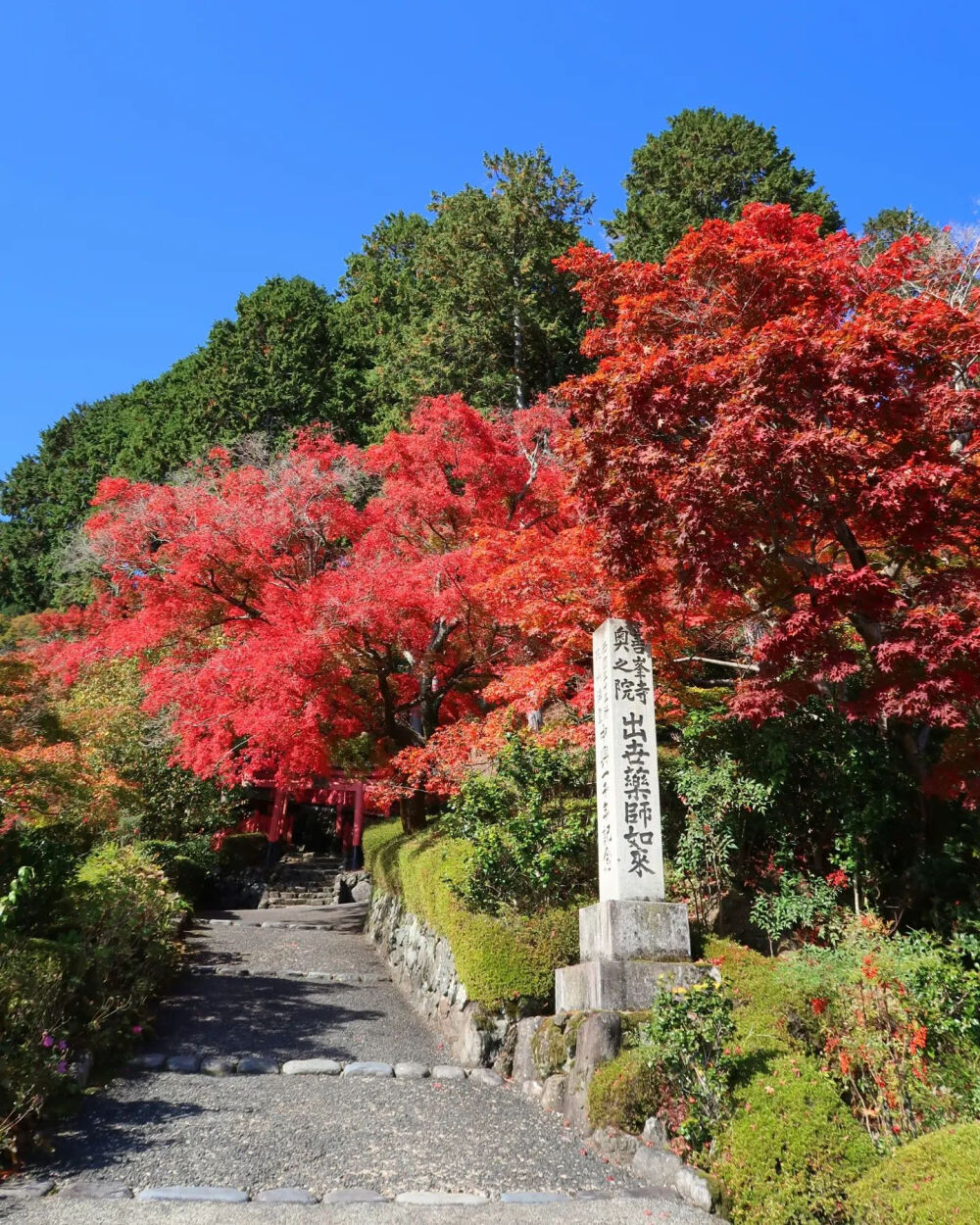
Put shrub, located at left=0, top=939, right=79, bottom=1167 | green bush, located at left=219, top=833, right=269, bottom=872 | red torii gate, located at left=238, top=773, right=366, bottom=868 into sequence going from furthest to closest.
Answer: red torii gate, located at left=238, top=773, right=366, bottom=868 < green bush, located at left=219, top=833, right=269, bottom=872 < shrub, located at left=0, top=939, right=79, bottom=1167

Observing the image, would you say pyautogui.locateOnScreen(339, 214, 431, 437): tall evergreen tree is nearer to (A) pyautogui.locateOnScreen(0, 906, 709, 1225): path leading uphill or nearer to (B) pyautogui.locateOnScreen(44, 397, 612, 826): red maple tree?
(B) pyautogui.locateOnScreen(44, 397, 612, 826): red maple tree

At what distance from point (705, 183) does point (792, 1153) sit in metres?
22.2

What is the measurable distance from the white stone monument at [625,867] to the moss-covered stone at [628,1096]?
600mm

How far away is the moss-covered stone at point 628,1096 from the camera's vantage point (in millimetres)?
5055

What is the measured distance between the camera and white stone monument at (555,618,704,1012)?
6.11 m

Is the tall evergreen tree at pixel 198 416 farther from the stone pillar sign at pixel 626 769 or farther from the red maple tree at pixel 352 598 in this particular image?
the stone pillar sign at pixel 626 769

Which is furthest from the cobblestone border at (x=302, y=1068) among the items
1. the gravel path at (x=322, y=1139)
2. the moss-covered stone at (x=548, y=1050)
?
the moss-covered stone at (x=548, y=1050)

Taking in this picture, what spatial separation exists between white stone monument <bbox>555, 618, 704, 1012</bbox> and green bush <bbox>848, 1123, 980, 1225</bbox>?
76.6 inches

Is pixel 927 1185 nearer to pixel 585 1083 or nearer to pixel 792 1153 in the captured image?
pixel 792 1153

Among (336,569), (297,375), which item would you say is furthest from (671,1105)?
(297,375)

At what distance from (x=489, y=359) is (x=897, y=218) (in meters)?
15.4

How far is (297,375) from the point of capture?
26.5 meters

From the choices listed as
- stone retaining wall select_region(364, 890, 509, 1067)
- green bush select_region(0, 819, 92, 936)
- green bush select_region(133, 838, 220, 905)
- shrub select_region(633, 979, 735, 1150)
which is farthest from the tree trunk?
shrub select_region(633, 979, 735, 1150)

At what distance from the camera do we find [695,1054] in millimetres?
4871
